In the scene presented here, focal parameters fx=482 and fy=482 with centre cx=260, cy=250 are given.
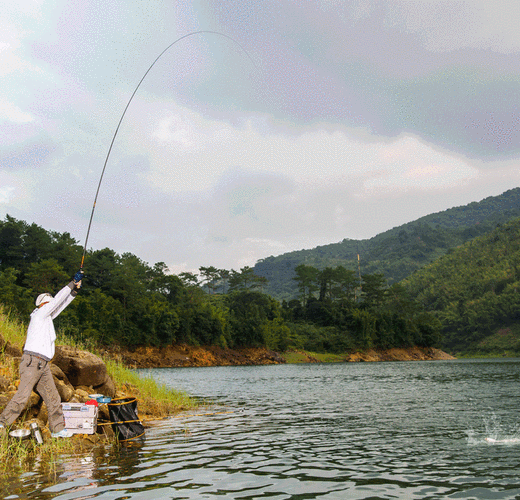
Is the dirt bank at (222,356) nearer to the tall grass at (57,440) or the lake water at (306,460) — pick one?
the tall grass at (57,440)

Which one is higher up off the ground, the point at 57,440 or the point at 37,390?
the point at 37,390

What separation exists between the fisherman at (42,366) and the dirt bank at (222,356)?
86388mm

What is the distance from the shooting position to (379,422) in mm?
17625

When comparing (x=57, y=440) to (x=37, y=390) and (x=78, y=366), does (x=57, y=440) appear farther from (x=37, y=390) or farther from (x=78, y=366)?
(x=78, y=366)

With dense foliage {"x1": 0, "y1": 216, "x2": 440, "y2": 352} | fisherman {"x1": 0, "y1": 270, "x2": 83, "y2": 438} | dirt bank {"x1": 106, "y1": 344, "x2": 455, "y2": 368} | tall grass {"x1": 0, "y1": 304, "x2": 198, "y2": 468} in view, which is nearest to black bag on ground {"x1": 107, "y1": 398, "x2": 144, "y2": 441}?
tall grass {"x1": 0, "y1": 304, "x2": 198, "y2": 468}

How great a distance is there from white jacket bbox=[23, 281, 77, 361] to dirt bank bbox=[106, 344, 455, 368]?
8681 centimetres

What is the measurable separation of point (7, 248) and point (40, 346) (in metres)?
108

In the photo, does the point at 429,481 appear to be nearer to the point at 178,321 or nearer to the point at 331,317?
the point at 178,321

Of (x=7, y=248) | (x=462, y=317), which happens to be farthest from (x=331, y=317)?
(x=7, y=248)

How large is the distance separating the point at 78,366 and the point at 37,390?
14.0ft

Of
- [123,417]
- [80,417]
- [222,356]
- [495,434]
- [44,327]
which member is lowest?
[222,356]

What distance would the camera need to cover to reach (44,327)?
1112 centimetres

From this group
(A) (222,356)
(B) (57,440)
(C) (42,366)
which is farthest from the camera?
(A) (222,356)

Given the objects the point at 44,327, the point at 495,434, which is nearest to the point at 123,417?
the point at 44,327
